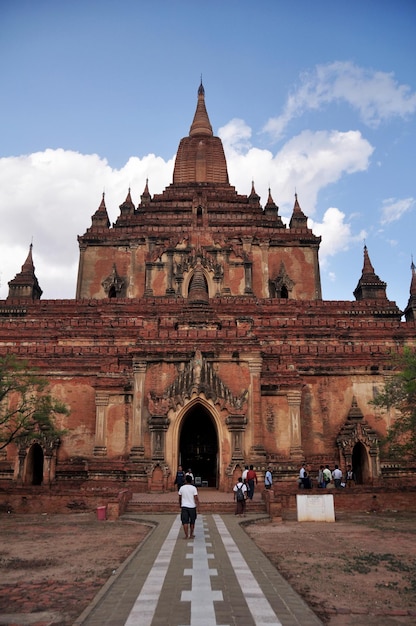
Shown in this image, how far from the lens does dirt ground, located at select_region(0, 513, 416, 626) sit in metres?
7.92

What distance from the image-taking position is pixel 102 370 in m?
25.0

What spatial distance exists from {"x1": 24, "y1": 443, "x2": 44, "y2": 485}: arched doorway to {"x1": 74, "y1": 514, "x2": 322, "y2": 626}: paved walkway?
1320 centimetres

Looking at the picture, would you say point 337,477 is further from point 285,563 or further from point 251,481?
point 285,563

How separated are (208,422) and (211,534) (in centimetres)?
1127

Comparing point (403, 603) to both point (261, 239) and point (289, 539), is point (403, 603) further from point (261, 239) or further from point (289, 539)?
point (261, 239)

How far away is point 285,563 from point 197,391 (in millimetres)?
12164

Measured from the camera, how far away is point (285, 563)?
1089 centimetres

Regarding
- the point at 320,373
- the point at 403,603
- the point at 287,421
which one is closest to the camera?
the point at 403,603

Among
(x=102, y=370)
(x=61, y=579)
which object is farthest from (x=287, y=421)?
(x=61, y=579)

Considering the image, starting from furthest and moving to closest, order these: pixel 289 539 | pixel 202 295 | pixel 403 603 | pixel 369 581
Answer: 1. pixel 202 295
2. pixel 289 539
3. pixel 369 581
4. pixel 403 603

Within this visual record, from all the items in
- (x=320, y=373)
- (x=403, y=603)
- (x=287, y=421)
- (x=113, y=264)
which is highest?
(x=113, y=264)

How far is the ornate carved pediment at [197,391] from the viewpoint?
74.5 ft

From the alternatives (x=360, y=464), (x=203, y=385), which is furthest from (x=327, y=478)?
(x=203, y=385)

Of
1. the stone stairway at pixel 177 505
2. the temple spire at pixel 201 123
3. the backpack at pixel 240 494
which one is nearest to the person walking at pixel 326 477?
the stone stairway at pixel 177 505
